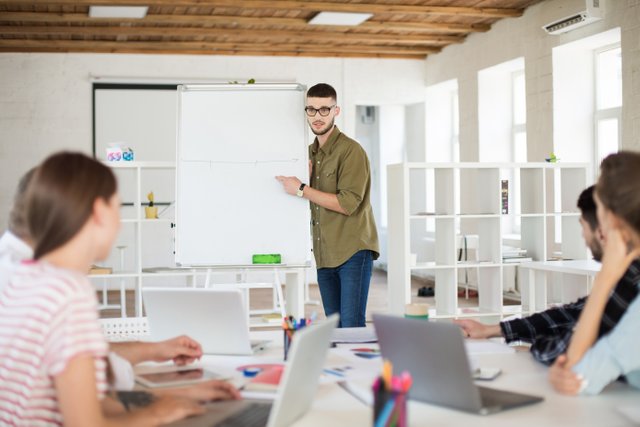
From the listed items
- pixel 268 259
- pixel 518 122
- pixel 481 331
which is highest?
pixel 518 122

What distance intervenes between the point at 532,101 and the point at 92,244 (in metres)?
7.03

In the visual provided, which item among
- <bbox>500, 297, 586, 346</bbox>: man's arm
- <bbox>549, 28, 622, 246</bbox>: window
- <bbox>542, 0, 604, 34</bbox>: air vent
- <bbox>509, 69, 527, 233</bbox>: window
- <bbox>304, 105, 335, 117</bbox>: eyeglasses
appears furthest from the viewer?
<bbox>509, 69, 527, 233</bbox>: window

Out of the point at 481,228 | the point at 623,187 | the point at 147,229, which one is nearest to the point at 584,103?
the point at 481,228

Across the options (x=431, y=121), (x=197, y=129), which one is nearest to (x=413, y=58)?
(x=431, y=121)

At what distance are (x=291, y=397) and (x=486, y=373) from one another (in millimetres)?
645

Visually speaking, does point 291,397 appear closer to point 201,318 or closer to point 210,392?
point 210,392

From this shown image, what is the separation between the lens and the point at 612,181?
174cm

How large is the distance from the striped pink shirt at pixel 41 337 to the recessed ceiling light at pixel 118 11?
6195mm

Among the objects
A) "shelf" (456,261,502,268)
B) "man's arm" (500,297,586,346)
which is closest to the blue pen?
"man's arm" (500,297,586,346)

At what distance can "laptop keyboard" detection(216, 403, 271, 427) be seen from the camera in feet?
5.09

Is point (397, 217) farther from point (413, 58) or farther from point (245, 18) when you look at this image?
point (413, 58)

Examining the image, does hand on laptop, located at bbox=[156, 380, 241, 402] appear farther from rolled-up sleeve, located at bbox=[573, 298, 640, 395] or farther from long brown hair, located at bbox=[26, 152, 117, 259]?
rolled-up sleeve, located at bbox=[573, 298, 640, 395]

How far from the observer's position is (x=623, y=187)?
5.65 ft

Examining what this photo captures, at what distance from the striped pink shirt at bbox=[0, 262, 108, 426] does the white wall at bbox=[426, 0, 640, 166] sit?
230 inches
